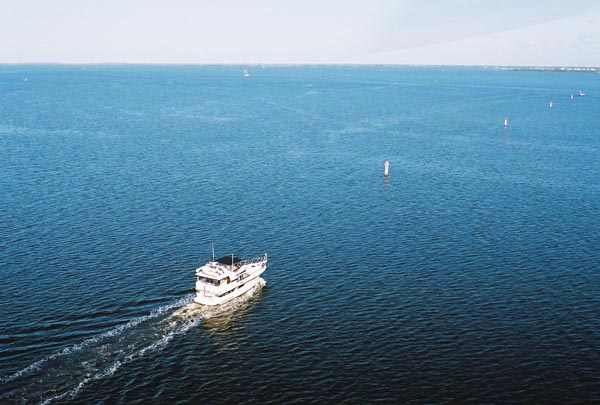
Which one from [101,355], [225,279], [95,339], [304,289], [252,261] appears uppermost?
[225,279]

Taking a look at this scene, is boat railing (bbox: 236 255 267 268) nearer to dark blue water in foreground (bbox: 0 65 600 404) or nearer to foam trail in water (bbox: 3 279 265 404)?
dark blue water in foreground (bbox: 0 65 600 404)

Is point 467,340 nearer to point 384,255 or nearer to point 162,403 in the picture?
point 384,255

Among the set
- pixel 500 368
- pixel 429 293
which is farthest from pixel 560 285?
pixel 500 368

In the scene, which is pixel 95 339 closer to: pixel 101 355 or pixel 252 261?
pixel 101 355

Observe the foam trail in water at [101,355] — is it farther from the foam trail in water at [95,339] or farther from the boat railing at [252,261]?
the boat railing at [252,261]

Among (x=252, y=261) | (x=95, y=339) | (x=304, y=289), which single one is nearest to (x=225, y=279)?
(x=252, y=261)

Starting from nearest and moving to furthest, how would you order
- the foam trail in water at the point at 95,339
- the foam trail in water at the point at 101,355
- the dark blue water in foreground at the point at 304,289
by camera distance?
the foam trail in water at the point at 101,355 → the foam trail in water at the point at 95,339 → the dark blue water in foreground at the point at 304,289

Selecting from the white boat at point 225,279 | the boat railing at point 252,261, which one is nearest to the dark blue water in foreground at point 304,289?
the white boat at point 225,279

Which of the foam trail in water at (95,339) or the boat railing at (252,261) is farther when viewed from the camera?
the boat railing at (252,261)
